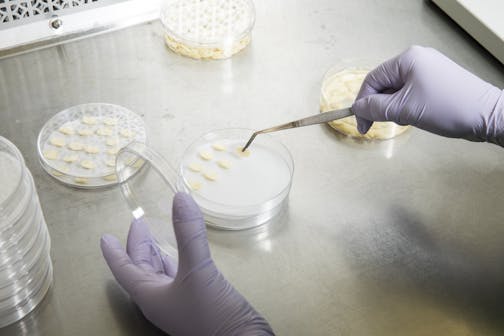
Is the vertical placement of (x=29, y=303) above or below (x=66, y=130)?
below

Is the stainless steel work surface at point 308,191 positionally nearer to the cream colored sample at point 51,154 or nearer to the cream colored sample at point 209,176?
the cream colored sample at point 51,154

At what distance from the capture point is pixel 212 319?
1315 mm

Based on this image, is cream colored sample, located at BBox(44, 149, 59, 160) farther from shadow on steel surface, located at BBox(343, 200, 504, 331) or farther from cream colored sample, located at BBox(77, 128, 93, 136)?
shadow on steel surface, located at BBox(343, 200, 504, 331)

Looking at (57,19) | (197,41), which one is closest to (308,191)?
(197,41)

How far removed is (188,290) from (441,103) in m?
0.87

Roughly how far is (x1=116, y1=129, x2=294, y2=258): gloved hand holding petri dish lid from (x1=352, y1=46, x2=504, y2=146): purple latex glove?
31 cm

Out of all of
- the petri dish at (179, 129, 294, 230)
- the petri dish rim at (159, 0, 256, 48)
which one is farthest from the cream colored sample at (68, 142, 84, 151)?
the petri dish rim at (159, 0, 256, 48)

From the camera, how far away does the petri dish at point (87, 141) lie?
168 centimetres

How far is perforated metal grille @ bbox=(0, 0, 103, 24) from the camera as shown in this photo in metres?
1.99

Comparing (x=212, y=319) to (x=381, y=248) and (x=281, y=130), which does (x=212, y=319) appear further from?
(x=281, y=130)

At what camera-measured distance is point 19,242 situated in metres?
1.32

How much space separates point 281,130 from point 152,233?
0.56 metres

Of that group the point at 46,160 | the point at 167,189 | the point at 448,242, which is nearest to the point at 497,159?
the point at 448,242

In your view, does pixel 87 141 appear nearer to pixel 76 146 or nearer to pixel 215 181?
pixel 76 146
